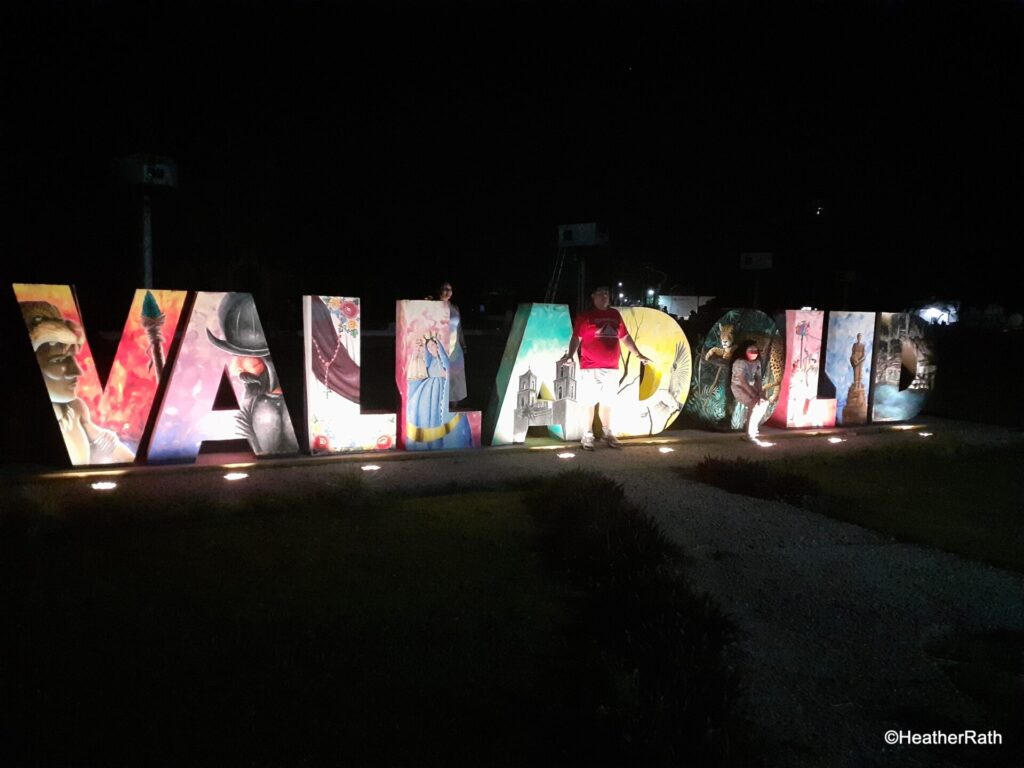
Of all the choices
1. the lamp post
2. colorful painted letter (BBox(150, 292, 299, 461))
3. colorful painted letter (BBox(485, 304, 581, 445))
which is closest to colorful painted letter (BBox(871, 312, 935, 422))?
colorful painted letter (BBox(485, 304, 581, 445))

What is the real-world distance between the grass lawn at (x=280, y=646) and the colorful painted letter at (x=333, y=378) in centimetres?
291

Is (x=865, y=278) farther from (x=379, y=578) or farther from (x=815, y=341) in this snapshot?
(x=379, y=578)

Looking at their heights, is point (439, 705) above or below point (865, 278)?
below

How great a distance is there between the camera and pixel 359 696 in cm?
366

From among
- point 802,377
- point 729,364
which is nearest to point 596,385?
point 729,364

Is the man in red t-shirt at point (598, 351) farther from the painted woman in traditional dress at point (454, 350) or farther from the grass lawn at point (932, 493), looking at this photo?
the grass lawn at point (932, 493)

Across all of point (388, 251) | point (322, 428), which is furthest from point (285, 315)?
point (322, 428)

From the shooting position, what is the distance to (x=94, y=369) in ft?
27.1

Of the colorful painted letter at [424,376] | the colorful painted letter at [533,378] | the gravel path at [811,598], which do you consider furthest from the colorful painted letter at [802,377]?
the colorful painted letter at [424,376]

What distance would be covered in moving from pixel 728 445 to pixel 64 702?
9045mm

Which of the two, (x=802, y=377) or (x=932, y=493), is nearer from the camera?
(x=932, y=493)

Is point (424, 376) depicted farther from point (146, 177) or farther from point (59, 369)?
point (146, 177)

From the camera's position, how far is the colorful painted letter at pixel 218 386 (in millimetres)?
8492

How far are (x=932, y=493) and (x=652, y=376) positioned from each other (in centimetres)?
404
